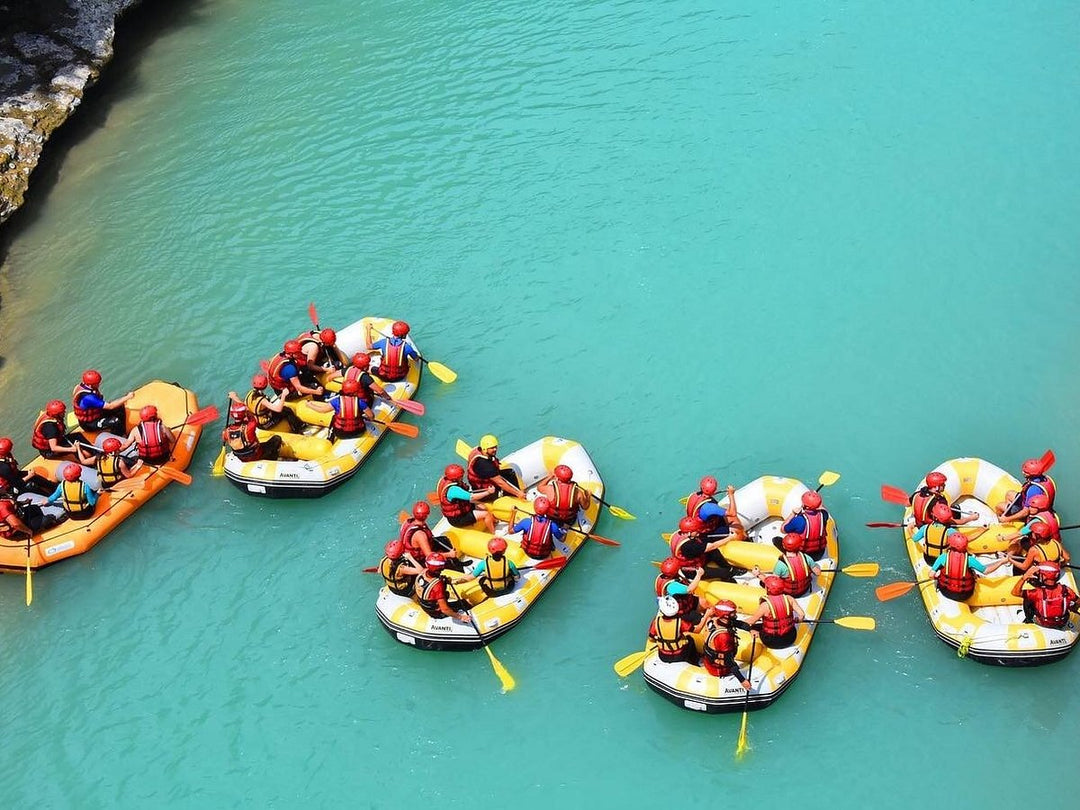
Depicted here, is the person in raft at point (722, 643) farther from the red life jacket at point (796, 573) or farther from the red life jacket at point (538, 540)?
the red life jacket at point (538, 540)

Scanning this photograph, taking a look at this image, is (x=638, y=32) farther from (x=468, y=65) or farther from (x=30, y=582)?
(x=30, y=582)

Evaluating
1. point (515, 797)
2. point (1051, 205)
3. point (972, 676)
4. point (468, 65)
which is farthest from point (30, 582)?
point (1051, 205)


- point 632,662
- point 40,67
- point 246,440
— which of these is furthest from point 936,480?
point 40,67

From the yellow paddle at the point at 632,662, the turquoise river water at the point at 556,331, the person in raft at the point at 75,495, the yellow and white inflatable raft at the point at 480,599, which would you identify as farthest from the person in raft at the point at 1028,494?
the person in raft at the point at 75,495

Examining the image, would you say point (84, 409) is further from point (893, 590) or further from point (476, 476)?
point (893, 590)

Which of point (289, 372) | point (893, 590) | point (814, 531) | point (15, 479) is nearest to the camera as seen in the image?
point (893, 590)

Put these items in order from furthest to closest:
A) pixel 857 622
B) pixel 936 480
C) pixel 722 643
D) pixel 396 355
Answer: pixel 396 355
pixel 936 480
pixel 857 622
pixel 722 643

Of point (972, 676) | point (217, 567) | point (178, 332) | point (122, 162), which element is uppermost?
point (122, 162)
